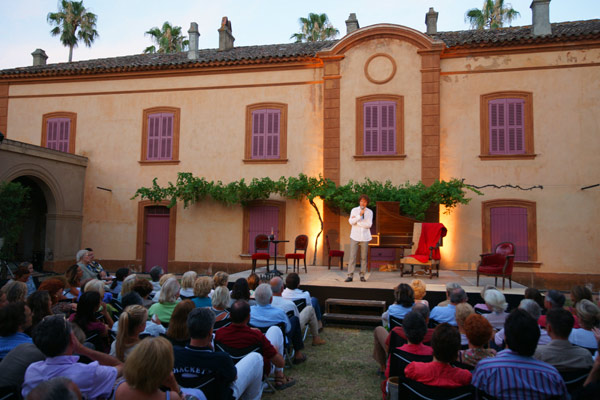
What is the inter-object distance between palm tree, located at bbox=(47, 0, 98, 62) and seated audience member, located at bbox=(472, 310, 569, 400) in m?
26.5

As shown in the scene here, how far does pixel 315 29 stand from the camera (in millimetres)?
25344

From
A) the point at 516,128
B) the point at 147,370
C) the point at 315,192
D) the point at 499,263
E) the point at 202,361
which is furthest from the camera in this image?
the point at 315,192

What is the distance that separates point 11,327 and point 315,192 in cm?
904

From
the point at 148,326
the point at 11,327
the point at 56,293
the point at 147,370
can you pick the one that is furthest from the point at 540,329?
the point at 56,293

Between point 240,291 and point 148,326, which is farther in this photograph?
point 240,291

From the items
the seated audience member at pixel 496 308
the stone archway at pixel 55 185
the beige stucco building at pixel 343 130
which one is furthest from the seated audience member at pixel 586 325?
the stone archway at pixel 55 185

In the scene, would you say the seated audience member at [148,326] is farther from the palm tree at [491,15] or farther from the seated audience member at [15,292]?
the palm tree at [491,15]

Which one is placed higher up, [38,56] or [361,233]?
[38,56]

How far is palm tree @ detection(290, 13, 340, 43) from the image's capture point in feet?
82.4

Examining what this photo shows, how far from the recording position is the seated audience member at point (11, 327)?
294 cm

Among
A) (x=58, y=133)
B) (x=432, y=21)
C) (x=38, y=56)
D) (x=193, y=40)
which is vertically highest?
(x=432, y=21)

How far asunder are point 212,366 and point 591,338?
2858mm

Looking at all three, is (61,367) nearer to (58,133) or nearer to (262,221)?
(262,221)

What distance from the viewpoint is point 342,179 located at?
11992 mm
